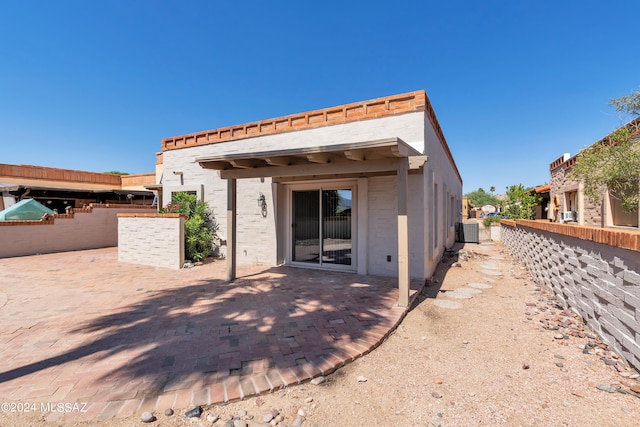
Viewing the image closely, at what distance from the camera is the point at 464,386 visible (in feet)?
8.48

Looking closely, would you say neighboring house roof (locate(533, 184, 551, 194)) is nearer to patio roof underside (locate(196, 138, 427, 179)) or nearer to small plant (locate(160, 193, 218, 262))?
patio roof underside (locate(196, 138, 427, 179))

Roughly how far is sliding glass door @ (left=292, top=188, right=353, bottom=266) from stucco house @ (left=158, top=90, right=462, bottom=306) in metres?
0.03

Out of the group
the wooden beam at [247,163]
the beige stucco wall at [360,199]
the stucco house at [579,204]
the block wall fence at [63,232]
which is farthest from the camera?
the block wall fence at [63,232]

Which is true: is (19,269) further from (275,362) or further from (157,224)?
(275,362)

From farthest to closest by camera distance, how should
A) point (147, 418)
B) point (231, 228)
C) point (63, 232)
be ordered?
point (63, 232), point (231, 228), point (147, 418)

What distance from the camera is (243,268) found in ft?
25.0

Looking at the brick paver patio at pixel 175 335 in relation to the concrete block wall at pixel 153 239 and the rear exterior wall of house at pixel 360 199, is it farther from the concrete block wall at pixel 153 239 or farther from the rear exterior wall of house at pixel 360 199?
the concrete block wall at pixel 153 239

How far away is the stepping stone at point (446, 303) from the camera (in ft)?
16.3

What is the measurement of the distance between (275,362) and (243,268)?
5086 mm

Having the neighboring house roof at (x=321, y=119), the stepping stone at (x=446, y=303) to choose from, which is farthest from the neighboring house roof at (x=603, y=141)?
the stepping stone at (x=446, y=303)

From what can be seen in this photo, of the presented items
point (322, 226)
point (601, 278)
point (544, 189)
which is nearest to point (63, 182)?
point (322, 226)

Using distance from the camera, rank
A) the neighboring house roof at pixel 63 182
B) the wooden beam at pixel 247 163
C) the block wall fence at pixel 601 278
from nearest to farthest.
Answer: the block wall fence at pixel 601 278 → the wooden beam at pixel 247 163 → the neighboring house roof at pixel 63 182

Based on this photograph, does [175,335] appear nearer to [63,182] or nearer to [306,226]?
[306,226]

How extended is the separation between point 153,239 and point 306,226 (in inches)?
196
